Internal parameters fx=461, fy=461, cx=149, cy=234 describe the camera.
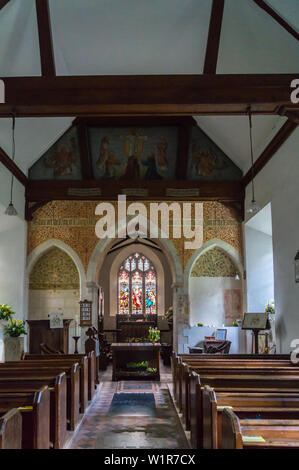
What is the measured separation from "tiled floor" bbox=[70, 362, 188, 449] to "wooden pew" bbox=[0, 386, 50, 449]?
49.6 inches

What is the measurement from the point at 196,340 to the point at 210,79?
736cm

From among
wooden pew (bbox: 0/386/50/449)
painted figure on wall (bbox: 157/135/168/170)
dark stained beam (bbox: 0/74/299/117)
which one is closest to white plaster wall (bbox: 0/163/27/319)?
painted figure on wall (bbox: 157/135/168/170)

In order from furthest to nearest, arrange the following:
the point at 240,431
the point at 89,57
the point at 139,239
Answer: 1. the point at 139,239
2. the point at 89,57
3. the point at 240,431

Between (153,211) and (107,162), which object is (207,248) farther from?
(107,162)

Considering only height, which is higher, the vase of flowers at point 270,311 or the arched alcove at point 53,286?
the arched alcove at point 53,286

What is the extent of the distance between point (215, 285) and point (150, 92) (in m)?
7.01

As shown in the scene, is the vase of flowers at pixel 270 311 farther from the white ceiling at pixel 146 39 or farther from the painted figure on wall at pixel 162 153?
the painted figure on wall at pixel 162 153

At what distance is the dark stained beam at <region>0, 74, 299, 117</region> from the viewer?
628 cm

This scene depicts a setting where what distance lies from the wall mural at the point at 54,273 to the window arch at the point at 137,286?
201 inches

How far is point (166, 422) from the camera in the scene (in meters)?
5.88

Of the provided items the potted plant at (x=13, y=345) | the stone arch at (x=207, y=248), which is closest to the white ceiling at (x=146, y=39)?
the stone arch at (x=207, y=248)

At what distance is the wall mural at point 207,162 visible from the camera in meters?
11.6
